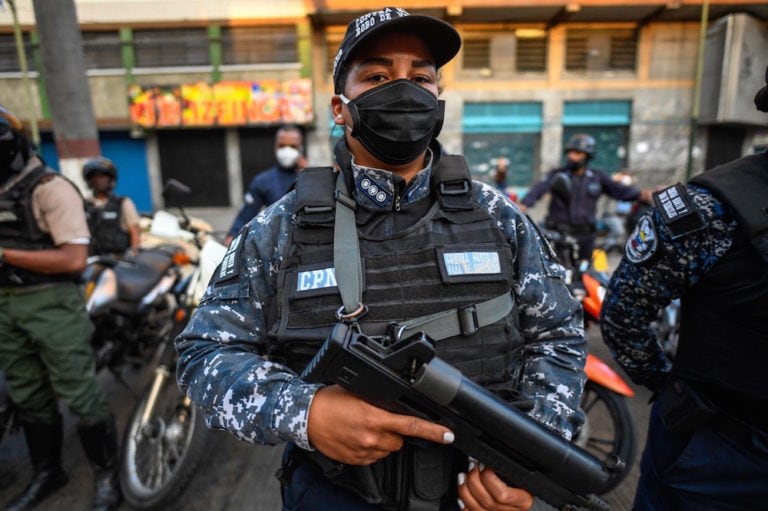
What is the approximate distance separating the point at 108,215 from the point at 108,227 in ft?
0.38

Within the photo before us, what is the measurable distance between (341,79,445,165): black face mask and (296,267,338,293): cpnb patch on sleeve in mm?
348

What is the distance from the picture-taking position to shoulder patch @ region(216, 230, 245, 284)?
1.24 meters

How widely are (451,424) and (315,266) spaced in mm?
469

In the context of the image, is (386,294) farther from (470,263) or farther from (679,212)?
(679,212)

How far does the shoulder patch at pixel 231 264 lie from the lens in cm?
124

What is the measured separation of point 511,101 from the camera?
13438 mm

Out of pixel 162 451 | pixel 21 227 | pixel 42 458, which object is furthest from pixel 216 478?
pixel 21 227

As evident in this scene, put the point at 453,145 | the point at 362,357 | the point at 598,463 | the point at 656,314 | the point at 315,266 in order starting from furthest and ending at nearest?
the point at 453,145 → the point at 656,314 → the point at 315,266 → the point at 598,463 → the point at 362,357

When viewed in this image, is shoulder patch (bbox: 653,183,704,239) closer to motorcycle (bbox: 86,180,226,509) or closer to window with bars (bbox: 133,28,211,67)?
motorcycle (bbox: 86,180,226,509)

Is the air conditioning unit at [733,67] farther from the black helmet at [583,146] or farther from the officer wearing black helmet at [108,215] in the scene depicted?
the officer wearing black helmet at [108,215]

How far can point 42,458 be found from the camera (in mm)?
2498

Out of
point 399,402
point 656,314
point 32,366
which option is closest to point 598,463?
point 399,402

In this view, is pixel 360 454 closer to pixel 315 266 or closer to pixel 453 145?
pixel 315 266

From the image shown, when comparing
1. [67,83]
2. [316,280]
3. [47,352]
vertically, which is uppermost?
[67,83]
